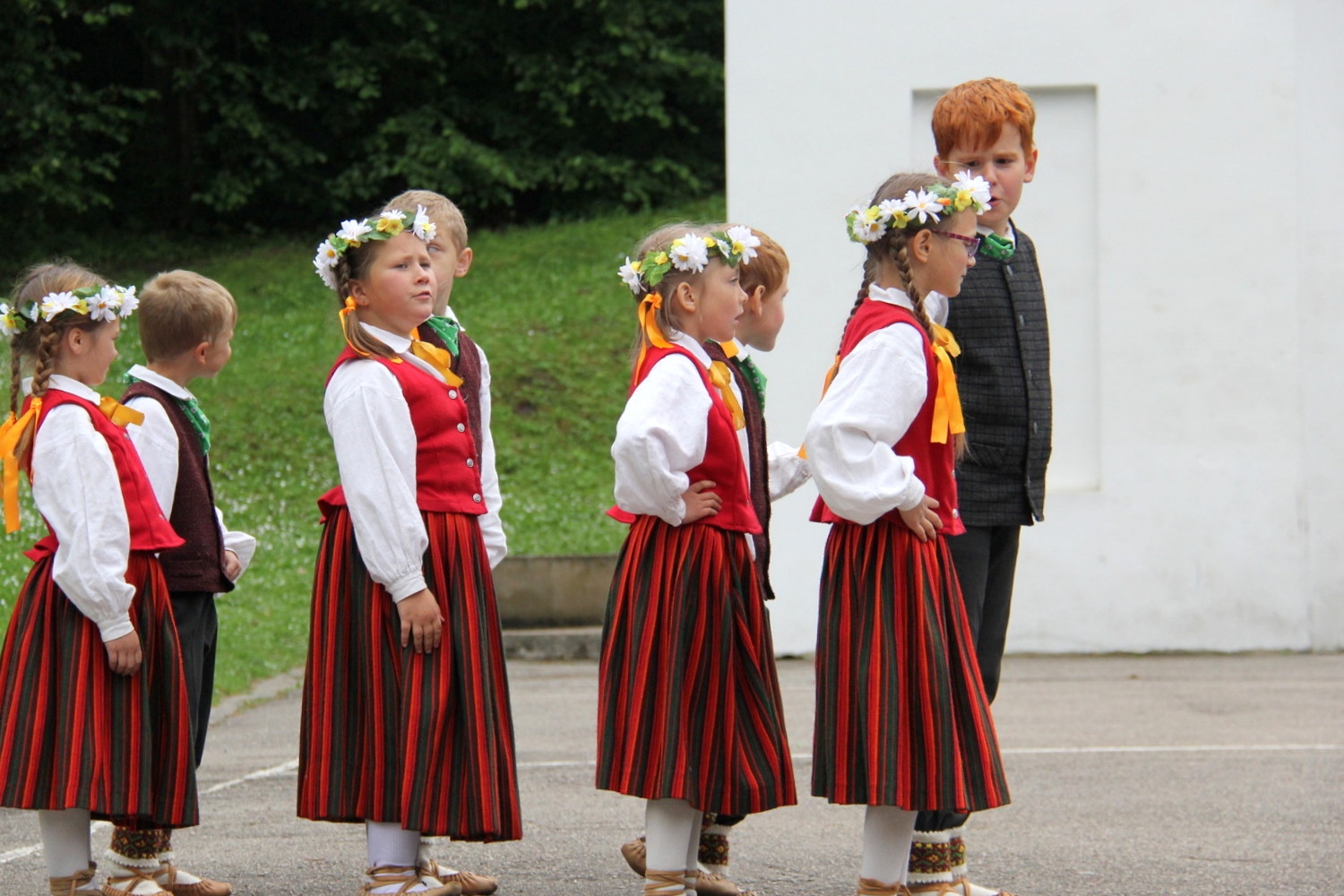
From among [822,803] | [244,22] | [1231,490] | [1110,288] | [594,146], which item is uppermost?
[244,22]

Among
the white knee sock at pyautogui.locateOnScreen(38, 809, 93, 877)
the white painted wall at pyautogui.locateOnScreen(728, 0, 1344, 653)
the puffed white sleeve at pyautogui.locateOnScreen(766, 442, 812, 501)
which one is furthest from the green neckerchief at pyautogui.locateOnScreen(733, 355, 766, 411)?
the white painted wall at pyautogui.locateOnScreen(728, 0, 1344, 653)

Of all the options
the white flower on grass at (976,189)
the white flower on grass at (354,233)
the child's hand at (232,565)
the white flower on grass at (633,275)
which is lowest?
the child's hand at (232,565)

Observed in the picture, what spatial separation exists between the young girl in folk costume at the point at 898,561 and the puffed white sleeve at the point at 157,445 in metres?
1.56

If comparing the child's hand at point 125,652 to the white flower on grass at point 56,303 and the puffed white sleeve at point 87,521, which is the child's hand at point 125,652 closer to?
the puffed white sleeve at point 87,521

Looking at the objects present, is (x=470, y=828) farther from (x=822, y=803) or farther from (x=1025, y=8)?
(x=1025, y=8)

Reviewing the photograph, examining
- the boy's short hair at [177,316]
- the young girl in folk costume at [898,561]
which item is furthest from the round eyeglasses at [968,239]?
the boy's short hair at [177,316]

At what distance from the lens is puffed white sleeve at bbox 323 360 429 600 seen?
150 inches

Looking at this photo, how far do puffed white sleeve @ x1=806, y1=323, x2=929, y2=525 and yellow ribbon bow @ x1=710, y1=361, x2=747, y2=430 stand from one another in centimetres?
41

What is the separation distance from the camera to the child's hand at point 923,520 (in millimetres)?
3629

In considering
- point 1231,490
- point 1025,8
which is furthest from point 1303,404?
point 1025,8

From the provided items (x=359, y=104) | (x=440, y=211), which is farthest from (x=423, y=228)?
(x=359, y=104)

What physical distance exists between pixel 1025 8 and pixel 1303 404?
250cm

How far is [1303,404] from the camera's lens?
9.13m

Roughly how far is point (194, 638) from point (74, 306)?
2.72ft
